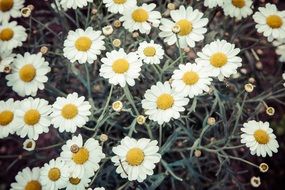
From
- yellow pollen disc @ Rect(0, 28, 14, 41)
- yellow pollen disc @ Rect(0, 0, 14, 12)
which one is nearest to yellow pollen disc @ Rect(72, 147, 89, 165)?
yellow pollen disc @ Rect(0, 28, 14, 41)

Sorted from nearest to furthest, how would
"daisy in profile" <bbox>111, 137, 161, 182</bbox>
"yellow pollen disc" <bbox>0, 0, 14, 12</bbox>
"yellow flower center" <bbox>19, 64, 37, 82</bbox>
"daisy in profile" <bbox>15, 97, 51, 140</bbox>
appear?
"daisy in profile" <bbox>111, 137, 161, 182</bbox> → "daisy in profile" <bbox>15, 97, 51, 140</bbox> → "yellow flower center" <bbox>19, 64, 37, 82</bbox> → "yellow pollen disc" <bbox>0, 0, 14, 12</bbox>

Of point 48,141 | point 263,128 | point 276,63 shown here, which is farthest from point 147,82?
point 276,63

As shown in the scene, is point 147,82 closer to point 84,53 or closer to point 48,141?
point 84,53

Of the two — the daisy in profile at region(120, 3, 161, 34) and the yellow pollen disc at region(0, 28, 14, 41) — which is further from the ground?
the daisy in profile at region(120, 3, 161, 34)

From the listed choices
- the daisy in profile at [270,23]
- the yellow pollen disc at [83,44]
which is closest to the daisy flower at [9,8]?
the yellow pollen disc at [83,44]

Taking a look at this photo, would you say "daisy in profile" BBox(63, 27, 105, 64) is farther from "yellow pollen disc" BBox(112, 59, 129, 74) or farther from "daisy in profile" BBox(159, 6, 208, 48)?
"daisy in profile" BBox(159, 6, 208, 48)

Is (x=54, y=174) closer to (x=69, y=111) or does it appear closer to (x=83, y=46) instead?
(x=69, y=111)

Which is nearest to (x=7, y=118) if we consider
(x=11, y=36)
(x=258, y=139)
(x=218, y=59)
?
(x=11, y=36)

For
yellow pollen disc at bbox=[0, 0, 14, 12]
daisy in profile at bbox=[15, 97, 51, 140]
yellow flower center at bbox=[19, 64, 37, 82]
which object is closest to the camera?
daisy in profile at bbox=[15, 97, 51, 140]
